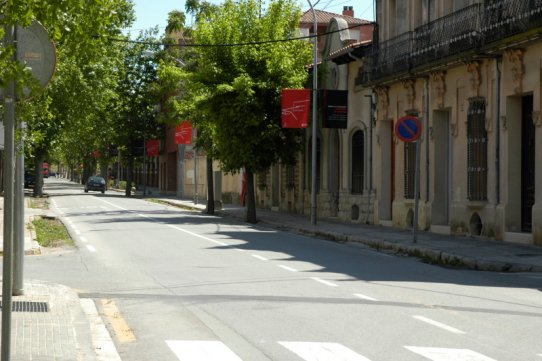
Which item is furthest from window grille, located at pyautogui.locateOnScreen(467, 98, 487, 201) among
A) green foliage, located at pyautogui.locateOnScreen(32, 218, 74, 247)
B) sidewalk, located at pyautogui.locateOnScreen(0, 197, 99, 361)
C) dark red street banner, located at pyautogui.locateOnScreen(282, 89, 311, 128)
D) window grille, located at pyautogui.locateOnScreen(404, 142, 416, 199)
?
sidewalk, located at pyautogui.locateOnScreen(0, 197, 99, 361)

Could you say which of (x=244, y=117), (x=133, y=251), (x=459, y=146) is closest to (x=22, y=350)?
(x=133, y=251)

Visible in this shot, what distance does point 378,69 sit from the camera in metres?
31.2

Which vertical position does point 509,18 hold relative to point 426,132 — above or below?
above

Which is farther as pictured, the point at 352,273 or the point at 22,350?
the point at 352,273

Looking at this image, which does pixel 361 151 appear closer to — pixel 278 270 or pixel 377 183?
pixel 377 183

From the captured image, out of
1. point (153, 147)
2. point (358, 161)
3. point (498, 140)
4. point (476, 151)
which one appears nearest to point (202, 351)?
point (498, 140)

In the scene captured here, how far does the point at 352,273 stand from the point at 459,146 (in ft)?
37.2

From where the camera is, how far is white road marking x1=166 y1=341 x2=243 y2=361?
8.10 meters

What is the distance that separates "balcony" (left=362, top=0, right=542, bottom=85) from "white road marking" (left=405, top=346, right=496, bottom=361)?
13797 millimetres

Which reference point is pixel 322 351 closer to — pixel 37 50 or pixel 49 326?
pixel 49 326

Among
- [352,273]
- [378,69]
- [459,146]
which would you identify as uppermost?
[378,69]

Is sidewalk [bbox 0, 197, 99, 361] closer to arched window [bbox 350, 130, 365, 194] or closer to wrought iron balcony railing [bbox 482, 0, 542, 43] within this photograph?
wrought iron balcony railing [bbox 482, 0, 542, 43]

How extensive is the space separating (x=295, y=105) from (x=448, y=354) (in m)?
24.6

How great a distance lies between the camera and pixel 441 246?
70.2 feet
